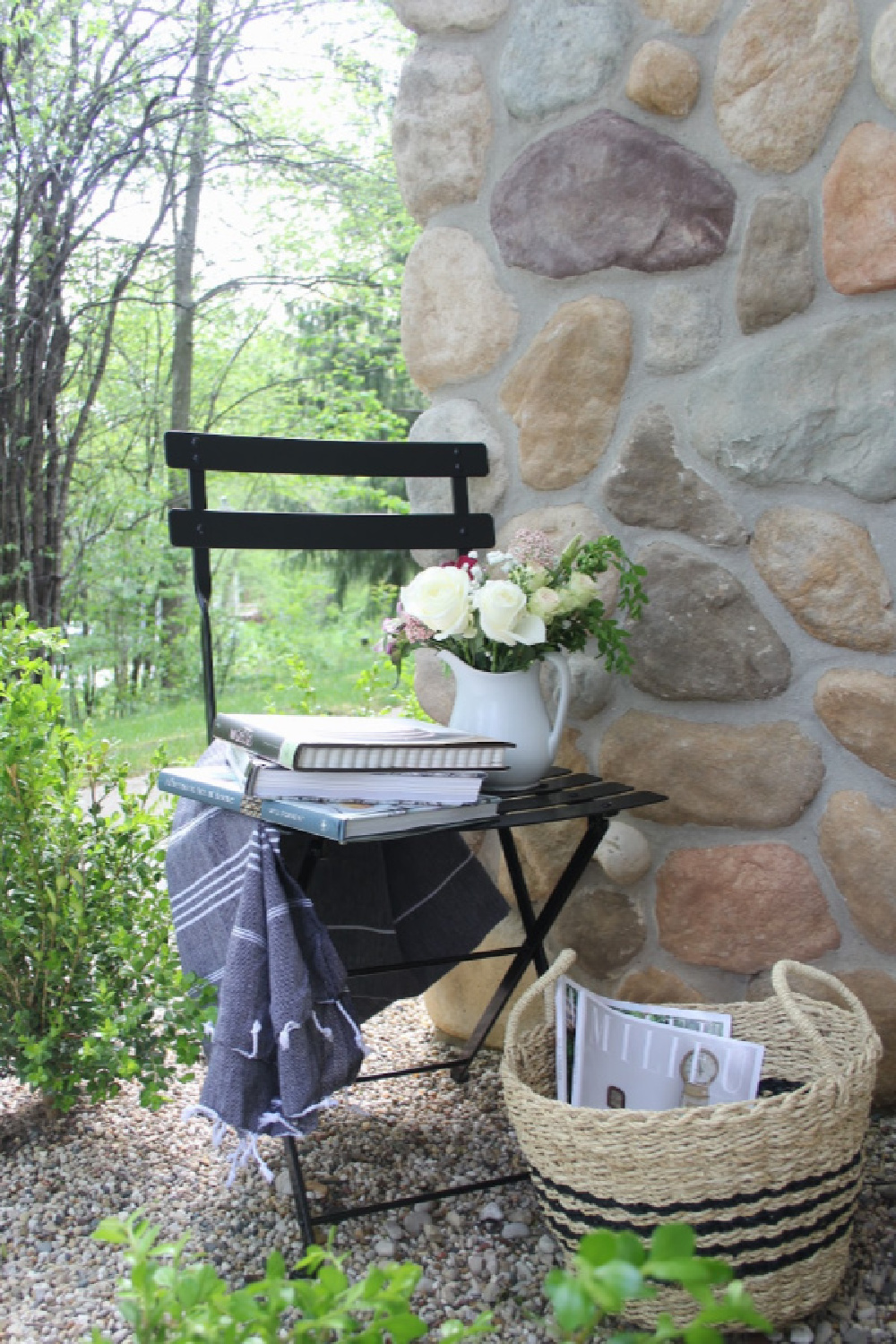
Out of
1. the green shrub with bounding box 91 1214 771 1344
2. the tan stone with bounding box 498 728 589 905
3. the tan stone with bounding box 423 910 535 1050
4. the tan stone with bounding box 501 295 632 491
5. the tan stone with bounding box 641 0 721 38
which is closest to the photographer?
the green shrub with bounding box 91 1214 771 1344

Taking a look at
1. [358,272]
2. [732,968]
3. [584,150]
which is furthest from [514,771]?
[358,272]

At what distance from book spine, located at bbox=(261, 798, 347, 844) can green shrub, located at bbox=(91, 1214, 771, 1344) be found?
638 mm

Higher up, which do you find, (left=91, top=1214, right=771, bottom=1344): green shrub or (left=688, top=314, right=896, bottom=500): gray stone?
(left=688, top=314, right=896, bottom=500): gray stone

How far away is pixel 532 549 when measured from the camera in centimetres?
163

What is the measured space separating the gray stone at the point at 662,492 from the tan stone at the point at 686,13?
0.52 m

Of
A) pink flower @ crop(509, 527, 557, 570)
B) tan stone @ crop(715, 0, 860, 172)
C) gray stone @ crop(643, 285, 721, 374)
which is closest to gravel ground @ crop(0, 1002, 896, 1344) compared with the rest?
pink flower @ crop(509, 527, 557, 570)

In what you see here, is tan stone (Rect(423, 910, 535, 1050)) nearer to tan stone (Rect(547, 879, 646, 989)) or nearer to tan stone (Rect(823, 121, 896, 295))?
tan stone (Rect(547, 879, 646, 989))

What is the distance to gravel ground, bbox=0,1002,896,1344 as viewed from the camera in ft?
4.56

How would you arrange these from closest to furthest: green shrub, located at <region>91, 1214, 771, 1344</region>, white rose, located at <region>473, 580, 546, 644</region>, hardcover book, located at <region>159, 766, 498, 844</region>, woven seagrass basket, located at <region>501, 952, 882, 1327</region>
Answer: green shrub, located at <region>91, 1214, 771, 1344</region> → woven seagrass basket, located at <region>501, 952, 882, 1327</region> → hardcover book, located at <region>159, 766, 498, 844</region> → white rose, located at <region>473, 580, 546, 644</region>

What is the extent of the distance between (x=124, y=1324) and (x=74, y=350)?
17.7ft

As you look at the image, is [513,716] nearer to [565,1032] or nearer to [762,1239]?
[565,1032]

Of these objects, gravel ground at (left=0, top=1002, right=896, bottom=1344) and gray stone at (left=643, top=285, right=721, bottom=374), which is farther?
gray stone at (left=643, top=285, right=721, bottom=374)

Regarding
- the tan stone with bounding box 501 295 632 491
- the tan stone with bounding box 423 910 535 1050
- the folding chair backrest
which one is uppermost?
the tan stone with bounding box 501 295 632 491

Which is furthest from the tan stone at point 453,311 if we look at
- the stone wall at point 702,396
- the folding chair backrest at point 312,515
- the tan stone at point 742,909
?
the tan stone at point 742,909
